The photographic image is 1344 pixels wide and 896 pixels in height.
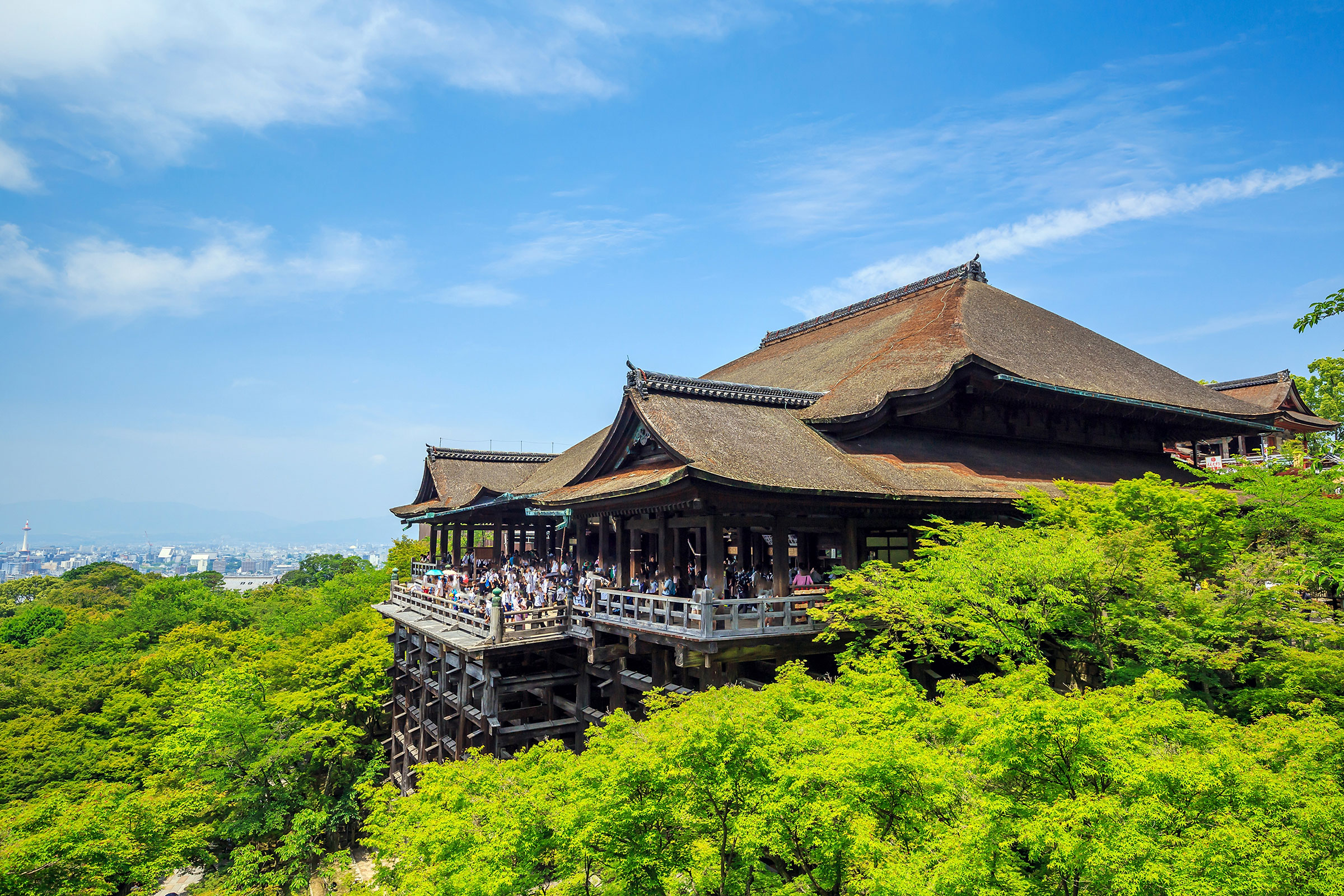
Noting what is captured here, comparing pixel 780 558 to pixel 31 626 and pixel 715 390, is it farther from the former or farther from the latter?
pixel 31 626

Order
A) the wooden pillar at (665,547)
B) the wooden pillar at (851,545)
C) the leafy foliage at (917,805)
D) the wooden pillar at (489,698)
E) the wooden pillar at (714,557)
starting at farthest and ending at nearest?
the wooden pillar at (489,698)
the wooden pillar at (665,547)
the wooden pillar at (851,545)
the wooden pillar at (714,557)
the leafy foliage at (917,805)

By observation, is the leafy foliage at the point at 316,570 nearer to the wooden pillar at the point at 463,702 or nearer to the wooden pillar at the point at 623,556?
the wooden pillar at the point at 463,702

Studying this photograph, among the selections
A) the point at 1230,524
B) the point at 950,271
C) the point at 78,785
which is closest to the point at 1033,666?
the point at 1230,524

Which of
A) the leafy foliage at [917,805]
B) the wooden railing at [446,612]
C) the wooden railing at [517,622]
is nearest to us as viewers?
the leafy foliage at [917,805]

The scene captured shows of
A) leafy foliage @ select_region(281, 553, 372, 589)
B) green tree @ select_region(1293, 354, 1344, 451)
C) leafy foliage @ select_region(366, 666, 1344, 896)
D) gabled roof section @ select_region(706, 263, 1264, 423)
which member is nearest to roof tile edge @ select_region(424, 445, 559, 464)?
gabled roof section @ select_region(706, 263, 1264, 423)

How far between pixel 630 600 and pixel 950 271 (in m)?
19.3

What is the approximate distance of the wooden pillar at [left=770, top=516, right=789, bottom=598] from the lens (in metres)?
16.5

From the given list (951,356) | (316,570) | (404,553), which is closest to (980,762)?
(951,356)

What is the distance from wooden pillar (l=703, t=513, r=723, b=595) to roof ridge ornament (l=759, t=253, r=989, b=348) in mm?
18884

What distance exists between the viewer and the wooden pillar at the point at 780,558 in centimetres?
1645

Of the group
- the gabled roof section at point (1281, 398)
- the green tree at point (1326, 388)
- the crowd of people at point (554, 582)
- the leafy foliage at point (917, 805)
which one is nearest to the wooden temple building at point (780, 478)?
the crowd of people at point (554, 582)

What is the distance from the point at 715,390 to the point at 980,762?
41.4ft

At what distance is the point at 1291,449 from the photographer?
15.7 m

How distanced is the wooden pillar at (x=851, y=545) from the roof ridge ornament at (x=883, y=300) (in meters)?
16.1
